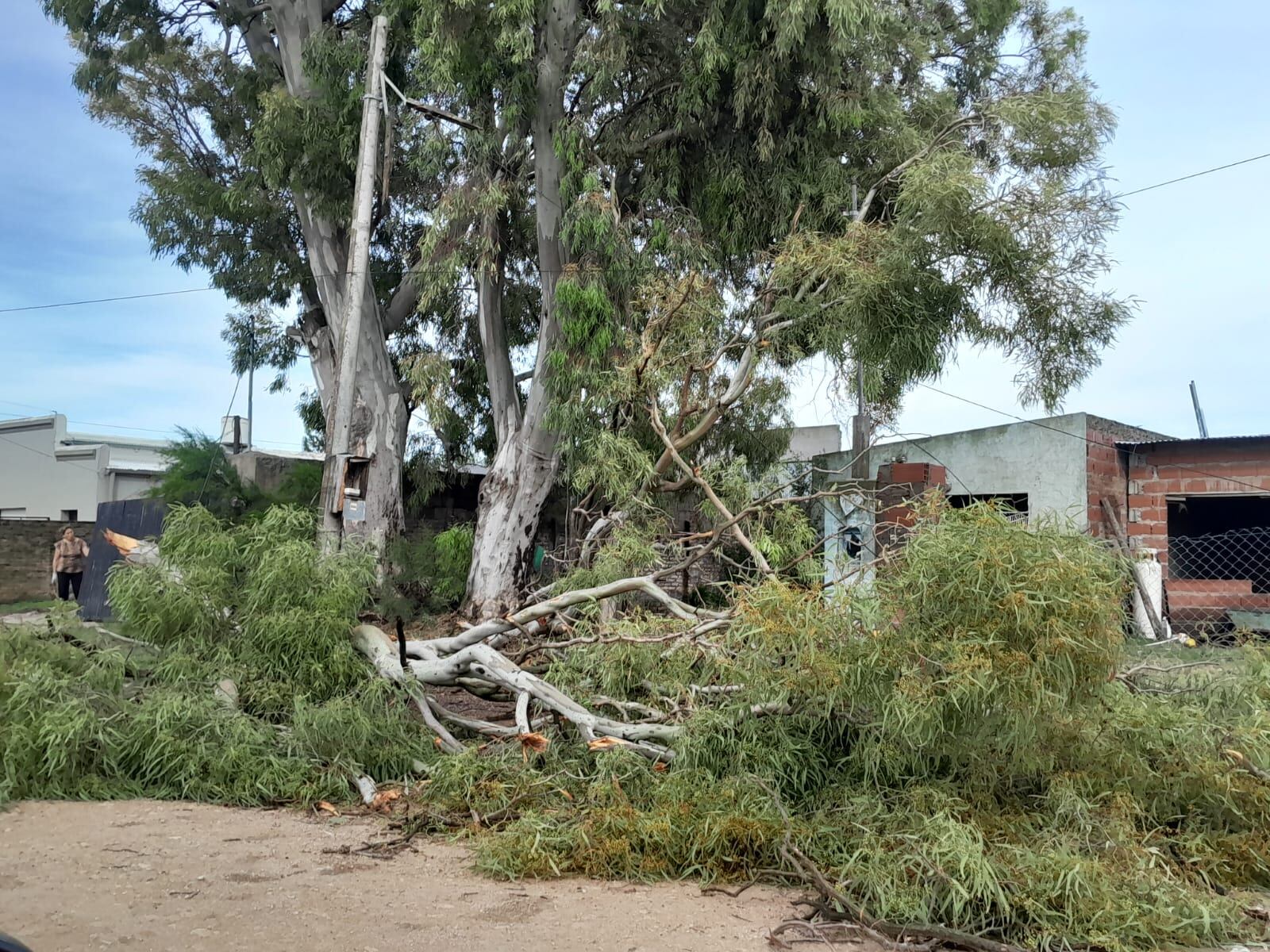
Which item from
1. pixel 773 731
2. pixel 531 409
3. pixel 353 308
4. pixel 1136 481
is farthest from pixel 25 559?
pixel 1136 481

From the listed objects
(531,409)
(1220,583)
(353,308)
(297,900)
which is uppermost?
(353,308)

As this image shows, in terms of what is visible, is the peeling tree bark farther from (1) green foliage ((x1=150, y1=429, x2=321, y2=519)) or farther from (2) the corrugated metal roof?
(2) the corrugated metal roof

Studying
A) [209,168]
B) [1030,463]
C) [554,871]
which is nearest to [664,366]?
[1030,463]

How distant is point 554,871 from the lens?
4895mm

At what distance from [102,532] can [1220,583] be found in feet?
51.8

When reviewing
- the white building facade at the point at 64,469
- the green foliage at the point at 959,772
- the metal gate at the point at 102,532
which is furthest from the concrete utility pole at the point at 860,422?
the white building facade at the point at 64,469

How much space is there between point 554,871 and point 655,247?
9.16 meters

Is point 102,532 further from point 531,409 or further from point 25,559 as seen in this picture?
point 531,409

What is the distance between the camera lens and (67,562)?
16.9 metres

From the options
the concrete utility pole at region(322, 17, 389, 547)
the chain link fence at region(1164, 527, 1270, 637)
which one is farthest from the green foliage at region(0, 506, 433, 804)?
the chain link fence at region(1164, 527, 1270, 637)

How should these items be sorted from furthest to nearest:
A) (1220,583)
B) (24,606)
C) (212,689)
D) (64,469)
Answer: (64,469) → (24,606) → (1220,583) → (212,689)

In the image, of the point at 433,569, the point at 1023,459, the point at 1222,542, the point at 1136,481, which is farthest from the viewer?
the point at 433,569

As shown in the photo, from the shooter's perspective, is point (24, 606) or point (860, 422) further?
point (24, 606)

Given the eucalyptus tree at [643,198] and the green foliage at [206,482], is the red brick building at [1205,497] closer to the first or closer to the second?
the eucalyptus tree at [643,198]
